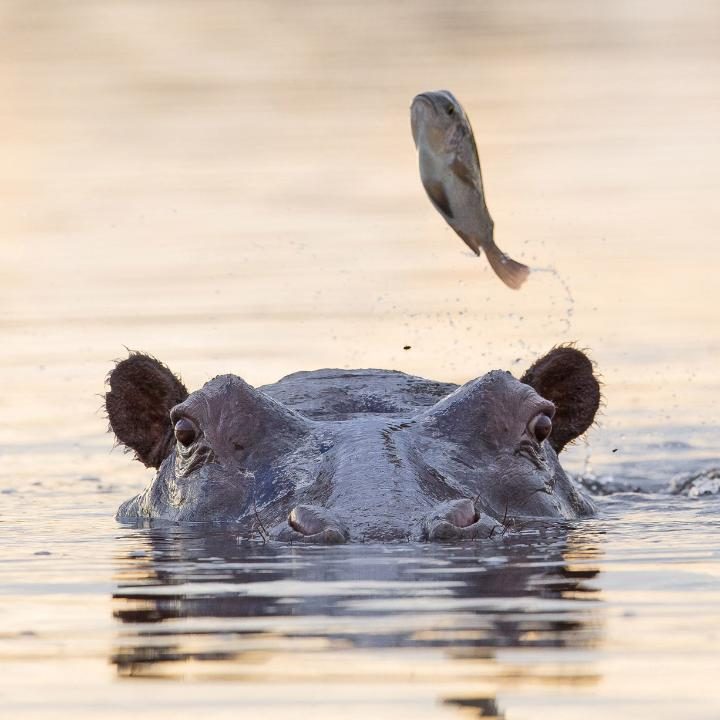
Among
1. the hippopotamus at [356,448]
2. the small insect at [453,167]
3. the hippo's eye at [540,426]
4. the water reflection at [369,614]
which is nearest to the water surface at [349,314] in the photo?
the water reflection at [369,614]

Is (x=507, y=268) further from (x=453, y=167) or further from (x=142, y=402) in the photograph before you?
(x=142, y=402)

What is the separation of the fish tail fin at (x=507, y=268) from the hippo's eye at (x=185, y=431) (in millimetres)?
1704

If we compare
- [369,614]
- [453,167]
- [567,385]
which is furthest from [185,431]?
[369,614]

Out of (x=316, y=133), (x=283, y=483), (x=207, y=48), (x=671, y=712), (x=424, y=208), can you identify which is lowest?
(x=671, y=712)

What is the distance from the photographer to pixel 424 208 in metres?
26.5

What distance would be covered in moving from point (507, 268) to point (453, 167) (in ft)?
1.90

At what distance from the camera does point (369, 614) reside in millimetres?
7684

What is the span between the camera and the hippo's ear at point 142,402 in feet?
41.7

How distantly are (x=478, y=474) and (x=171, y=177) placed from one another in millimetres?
19723

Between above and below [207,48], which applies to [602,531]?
below

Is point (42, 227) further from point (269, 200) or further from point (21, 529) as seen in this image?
point (21, 529)

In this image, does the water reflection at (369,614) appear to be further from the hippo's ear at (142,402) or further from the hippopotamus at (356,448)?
the hippo's ear at (142,402)

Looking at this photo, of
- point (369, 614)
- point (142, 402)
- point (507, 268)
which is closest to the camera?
point (369, 614)

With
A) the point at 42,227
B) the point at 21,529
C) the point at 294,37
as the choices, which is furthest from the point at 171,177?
the point at 294,37
